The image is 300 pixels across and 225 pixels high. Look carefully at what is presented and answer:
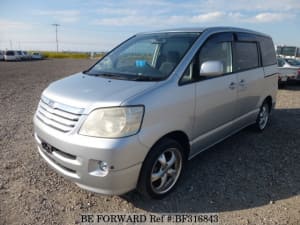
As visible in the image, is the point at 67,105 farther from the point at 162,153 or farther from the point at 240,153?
the point at 240,153

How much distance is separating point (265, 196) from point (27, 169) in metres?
3.07

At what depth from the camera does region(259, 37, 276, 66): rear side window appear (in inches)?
191

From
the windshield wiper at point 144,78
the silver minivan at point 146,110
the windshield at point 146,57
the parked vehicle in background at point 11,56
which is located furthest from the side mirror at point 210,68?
the parked vehicle in background at point 11,56

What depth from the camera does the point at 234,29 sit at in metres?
4.04

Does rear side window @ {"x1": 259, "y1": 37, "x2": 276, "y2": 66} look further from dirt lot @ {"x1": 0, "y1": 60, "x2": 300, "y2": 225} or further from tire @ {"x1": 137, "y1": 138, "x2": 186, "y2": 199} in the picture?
tire @ {"x1": 137, "y1": 138, "x2": 186, "y2": 199}

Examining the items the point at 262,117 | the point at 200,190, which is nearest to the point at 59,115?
the point at 200,190

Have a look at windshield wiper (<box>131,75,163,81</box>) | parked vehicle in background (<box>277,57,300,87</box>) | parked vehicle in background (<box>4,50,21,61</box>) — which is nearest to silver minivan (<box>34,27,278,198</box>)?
windshield wiper (<box>131,75,163,81</box>)

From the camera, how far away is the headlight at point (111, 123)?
227 cm

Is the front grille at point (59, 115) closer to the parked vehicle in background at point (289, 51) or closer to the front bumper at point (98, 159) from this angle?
the front bumper at point (98, 159)

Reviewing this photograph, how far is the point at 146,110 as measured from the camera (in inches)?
94.0

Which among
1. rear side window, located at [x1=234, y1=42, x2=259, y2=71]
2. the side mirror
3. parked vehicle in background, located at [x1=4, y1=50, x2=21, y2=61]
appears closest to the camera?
the side mirror

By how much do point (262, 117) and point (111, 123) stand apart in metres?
3.84

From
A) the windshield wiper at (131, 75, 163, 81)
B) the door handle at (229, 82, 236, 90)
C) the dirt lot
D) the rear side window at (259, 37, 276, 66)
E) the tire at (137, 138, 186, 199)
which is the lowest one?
the dirt lot

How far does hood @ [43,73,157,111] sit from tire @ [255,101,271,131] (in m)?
3.15
